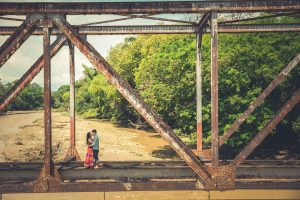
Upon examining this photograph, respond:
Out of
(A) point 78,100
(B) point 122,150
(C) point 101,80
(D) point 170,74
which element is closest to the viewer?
(D) point 170,74

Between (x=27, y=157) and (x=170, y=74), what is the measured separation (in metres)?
11.6

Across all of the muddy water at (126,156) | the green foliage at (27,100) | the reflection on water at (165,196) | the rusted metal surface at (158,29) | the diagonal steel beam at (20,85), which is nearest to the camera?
the diagonal steel beam at (20,85)

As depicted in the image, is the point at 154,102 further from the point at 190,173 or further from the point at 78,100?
the point at 78,100

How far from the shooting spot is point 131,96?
14.5 feet

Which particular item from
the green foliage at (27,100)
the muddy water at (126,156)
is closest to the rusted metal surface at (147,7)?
the muddy water at (126,156)

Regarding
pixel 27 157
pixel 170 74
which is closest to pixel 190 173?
pixel 170 74

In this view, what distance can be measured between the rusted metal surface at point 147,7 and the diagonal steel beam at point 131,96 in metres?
0.24

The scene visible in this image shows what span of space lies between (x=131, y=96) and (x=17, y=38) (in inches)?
79.2

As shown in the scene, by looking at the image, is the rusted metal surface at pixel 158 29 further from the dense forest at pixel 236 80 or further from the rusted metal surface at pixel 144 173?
the dense forest at pixel 236 80

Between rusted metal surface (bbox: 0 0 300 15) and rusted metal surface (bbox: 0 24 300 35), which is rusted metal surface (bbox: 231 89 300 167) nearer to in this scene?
rusted metal surface (bbox: 0 0 300 15)

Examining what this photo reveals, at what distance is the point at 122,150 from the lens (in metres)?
24.1

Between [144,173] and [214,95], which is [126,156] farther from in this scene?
[214,95]

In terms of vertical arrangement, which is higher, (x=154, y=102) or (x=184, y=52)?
(x=184, y=52)

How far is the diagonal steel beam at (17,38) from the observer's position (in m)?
4.46
